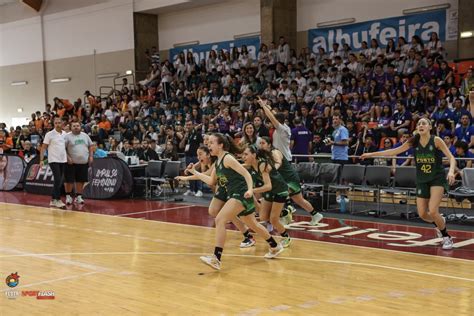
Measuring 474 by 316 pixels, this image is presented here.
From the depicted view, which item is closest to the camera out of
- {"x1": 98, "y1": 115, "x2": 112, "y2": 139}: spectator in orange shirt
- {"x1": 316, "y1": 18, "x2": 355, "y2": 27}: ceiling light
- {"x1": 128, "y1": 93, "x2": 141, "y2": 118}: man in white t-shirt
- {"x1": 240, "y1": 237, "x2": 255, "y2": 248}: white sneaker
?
{"x1": 240, "y1": 237, "x2": 255, "y2": 248}: white sneaker

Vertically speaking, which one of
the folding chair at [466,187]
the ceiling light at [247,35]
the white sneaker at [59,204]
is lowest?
the white sneaker at [59,204]

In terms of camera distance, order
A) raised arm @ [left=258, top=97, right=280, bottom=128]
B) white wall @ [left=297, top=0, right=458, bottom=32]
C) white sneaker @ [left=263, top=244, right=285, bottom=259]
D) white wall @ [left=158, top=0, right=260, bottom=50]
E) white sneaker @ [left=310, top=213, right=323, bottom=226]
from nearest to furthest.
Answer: white sneaker @ [left=263, top=244, right=285, bottom=259], raised arm @ [left=258, top=97, right=280, bottom=128], white sneaker @ [left=310, top=213, right=323, bottom=226], white wall @ [left=297, top=0, right=458, bottom=32], white wall @ [left=158, top=0, right=260, bottom=50]

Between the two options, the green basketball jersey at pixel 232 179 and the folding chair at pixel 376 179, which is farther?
the folding chair at pixel 376 179

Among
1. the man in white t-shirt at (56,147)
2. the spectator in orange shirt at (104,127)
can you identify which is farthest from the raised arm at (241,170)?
the spectator in orange shirt at (104,127)

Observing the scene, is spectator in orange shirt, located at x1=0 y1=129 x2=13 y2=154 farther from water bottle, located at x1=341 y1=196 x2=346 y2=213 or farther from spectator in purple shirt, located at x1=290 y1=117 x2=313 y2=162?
water bottle, located at x1=341 y1=196 x2=346 y2=213

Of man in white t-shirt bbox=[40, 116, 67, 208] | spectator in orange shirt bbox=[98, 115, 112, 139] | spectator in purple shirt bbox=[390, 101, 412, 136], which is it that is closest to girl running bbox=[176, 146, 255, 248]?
man in white t-shirt bbox=[40, 116, 67, 208]

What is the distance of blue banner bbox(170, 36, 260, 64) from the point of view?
2164 cm

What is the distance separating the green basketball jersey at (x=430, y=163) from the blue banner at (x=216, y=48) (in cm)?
1429

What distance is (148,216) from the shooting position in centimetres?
1118

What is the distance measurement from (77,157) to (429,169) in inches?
308

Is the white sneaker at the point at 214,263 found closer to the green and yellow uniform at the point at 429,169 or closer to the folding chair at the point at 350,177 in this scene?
the green and yellow uniform at the point at 429,169

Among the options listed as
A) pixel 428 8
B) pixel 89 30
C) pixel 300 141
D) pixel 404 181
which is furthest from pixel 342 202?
pixel 89 30

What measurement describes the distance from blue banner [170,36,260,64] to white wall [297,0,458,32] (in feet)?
6.40

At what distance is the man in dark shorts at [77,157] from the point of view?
12.5 metres
